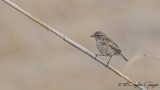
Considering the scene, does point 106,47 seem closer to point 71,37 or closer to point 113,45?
point 113,45

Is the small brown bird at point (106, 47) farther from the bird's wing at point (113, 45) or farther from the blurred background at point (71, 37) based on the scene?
the blurred background at point (71, 37)

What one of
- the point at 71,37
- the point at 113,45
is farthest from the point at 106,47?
the point at 71,37

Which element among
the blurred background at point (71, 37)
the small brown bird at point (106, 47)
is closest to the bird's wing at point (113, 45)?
the small brown bird at point (106, 47)

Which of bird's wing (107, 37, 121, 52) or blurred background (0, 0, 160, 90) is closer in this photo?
bird's wing (107, 37, 121, 52)

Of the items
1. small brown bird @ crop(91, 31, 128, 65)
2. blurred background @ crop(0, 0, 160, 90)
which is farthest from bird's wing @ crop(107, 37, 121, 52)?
blurred background @ crop(0, 0, 160, 90)

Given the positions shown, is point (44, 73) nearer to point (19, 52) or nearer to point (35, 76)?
point (35, 76)

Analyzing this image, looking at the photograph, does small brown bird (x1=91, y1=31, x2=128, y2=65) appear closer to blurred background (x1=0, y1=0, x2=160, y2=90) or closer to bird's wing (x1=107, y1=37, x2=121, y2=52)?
bird's wing (x1=107, y1=37, x2=121, y2=52)

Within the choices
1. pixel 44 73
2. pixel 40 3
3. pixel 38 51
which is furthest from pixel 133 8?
pixel 44 73

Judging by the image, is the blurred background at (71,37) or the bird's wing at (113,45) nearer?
the bird's wing at (113,45)

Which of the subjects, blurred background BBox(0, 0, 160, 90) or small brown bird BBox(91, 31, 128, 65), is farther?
blurred background BBox(0, 0, 160, 90)
